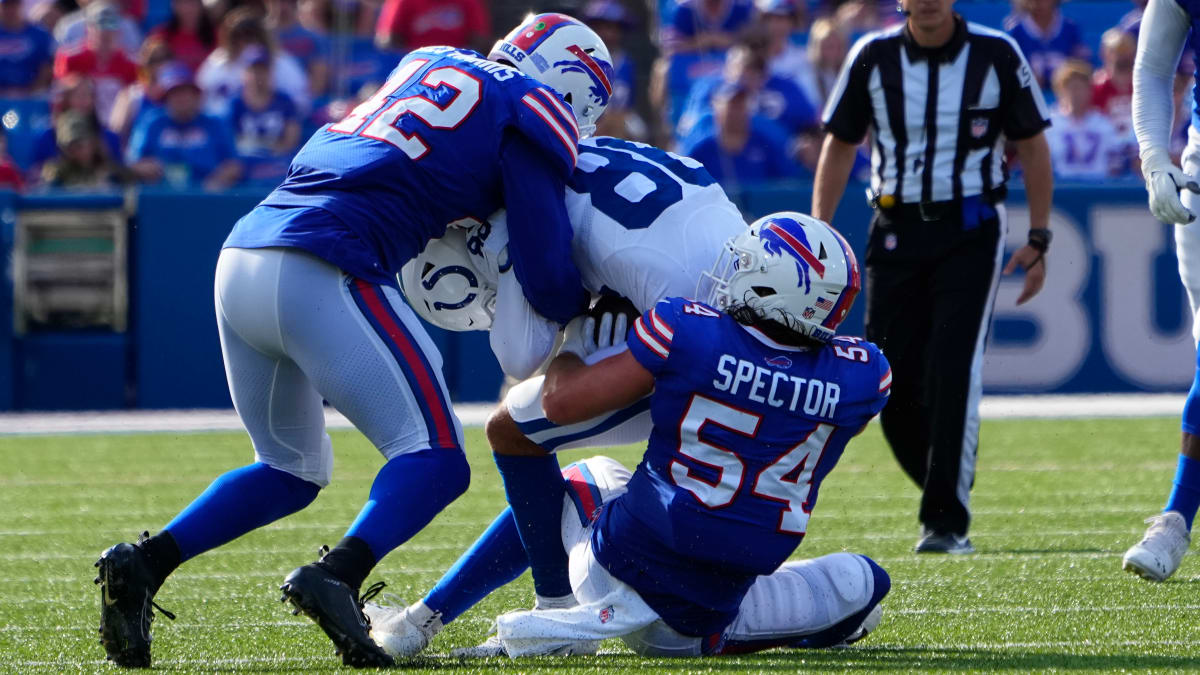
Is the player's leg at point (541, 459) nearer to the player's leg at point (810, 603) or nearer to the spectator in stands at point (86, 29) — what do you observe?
the player's leg at point (810, 603)

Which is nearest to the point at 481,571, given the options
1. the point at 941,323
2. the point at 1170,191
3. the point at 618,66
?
the point at 1170,191

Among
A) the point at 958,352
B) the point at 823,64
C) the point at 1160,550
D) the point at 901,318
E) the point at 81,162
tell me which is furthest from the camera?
the point at 823,64

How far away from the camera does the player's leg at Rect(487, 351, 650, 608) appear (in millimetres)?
3680

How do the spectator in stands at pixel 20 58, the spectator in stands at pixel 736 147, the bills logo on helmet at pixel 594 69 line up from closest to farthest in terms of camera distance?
the bills logo on helmet at pixel 594 69
the spectator in stands at pixel 736 147
the spectator in stands at pixel 20 58

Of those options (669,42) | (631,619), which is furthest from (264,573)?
(669,42)

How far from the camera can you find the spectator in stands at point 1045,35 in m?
11.6

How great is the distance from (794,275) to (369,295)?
2.84 feet

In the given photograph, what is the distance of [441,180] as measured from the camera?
143 inches

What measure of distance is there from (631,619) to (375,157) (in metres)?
1.08

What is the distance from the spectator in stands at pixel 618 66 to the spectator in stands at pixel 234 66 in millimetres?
2008

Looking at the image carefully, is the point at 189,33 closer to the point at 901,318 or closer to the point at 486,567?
the point at 901,318

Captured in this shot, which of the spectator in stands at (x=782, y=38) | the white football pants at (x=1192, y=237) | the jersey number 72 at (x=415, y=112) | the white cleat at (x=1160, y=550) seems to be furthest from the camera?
the spectator in stands at (x=782, y=38)

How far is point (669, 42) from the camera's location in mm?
12344

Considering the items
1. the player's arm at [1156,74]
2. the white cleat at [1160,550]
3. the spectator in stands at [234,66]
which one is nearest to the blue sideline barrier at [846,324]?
the spectator in stands at [234,66]
